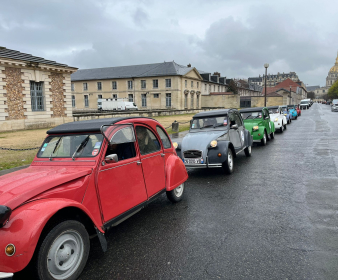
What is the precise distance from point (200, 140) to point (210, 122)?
133 centimetres

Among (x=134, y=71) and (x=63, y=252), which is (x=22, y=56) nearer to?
(x=63, y=252)

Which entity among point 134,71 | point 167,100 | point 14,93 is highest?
point 134,71

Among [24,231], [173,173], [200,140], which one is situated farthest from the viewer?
[200,140]

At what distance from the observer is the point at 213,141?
7.55 meters

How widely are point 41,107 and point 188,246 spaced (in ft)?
78.3

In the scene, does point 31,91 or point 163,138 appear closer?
point 163,138

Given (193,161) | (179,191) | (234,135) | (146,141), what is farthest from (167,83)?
(146,141)

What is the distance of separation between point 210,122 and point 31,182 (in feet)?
22.1

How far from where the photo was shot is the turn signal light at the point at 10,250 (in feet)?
8.04

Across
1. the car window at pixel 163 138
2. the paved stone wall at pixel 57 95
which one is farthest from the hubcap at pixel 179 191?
the paved stone wall at pixel 57 95

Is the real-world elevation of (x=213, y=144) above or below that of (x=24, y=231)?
above

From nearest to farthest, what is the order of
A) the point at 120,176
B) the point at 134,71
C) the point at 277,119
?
the point at 120,176
the point at 277,119
the point at 134,71

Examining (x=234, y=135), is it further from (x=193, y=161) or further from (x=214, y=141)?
(x=193, y=161)

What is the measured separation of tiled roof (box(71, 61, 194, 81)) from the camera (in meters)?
60.9
